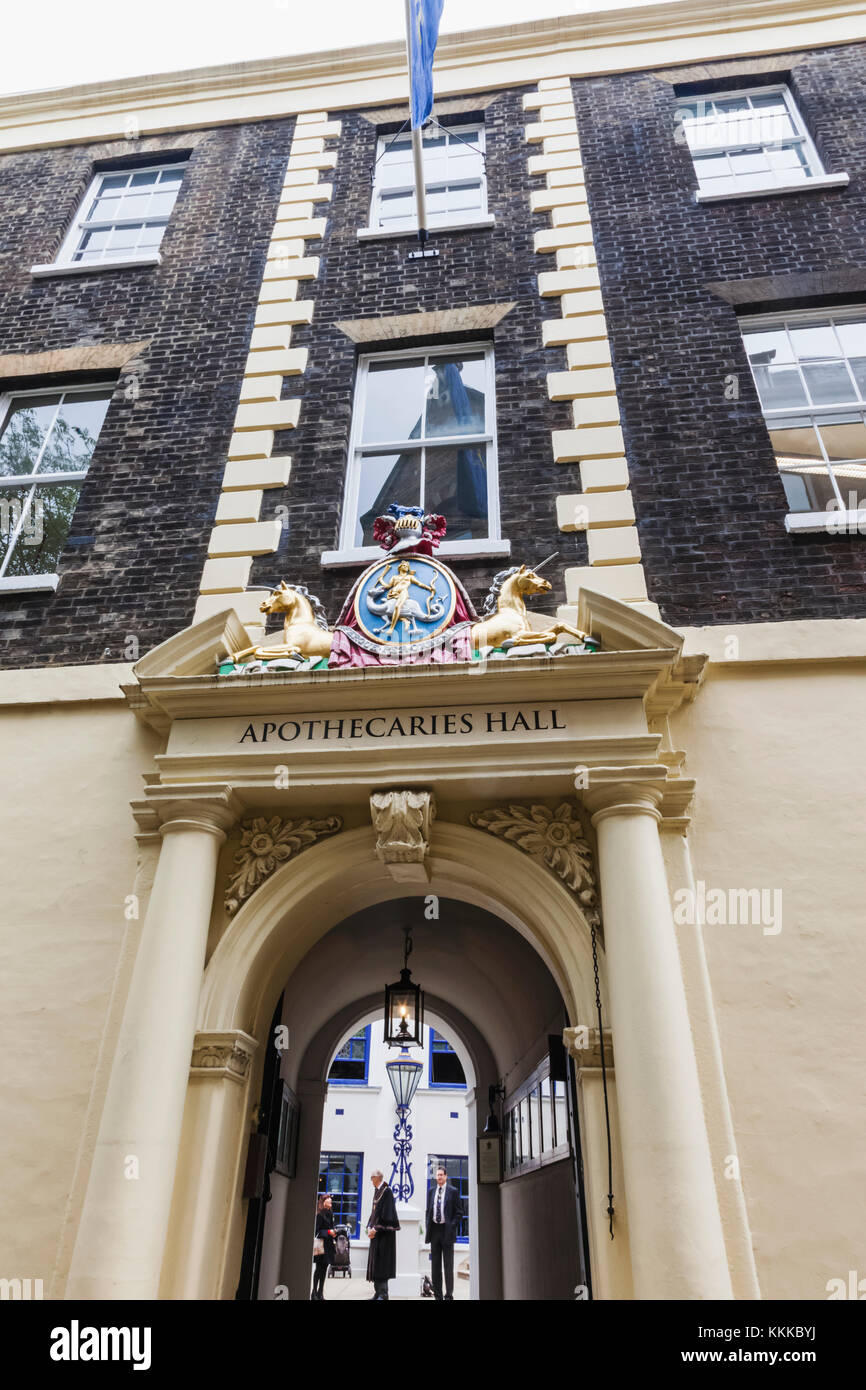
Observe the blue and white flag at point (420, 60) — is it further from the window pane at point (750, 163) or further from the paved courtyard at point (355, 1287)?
the paved courtyard at point (355, 1287)

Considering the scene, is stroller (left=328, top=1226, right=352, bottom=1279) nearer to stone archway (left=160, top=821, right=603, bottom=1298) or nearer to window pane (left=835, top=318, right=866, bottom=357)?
stone archway (left=160, top=821, right=603, bottom=1298)

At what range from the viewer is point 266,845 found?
5.56 metres

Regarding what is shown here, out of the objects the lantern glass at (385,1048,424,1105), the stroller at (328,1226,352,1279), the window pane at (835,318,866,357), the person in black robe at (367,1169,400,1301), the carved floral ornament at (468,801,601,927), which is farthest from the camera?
the stroller at (328,1226,352,1279)

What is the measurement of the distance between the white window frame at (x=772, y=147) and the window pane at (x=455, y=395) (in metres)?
2.75

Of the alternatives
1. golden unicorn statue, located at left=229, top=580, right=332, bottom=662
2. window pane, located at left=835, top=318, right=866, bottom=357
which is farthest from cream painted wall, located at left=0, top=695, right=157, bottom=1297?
window pane, located at left=835, top=318, right=866, bottom=357

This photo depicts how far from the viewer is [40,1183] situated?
4.80 metres

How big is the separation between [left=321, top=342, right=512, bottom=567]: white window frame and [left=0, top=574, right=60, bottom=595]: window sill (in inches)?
83.9

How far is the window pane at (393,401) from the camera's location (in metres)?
7.74

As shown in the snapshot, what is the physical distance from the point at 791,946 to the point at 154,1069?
3470mm

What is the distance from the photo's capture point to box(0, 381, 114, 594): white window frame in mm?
6922

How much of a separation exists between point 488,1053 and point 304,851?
24.5 feet

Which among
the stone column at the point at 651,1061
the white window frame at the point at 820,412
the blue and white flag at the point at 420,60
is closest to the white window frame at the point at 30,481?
the blue and white flag at the point at 420,60

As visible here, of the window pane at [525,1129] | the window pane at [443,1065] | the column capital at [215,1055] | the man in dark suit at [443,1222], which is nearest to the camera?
the column capital at [215,1055]

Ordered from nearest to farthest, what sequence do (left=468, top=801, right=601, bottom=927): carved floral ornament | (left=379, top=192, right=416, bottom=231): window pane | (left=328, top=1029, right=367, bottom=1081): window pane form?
(left=468, top=801, right=601, bottom=927): carved floral ornament, (left=379, top=192, right=416, bottom=231): window pane, (left=328, top=1029, right=367, bottom=1081): window pane
